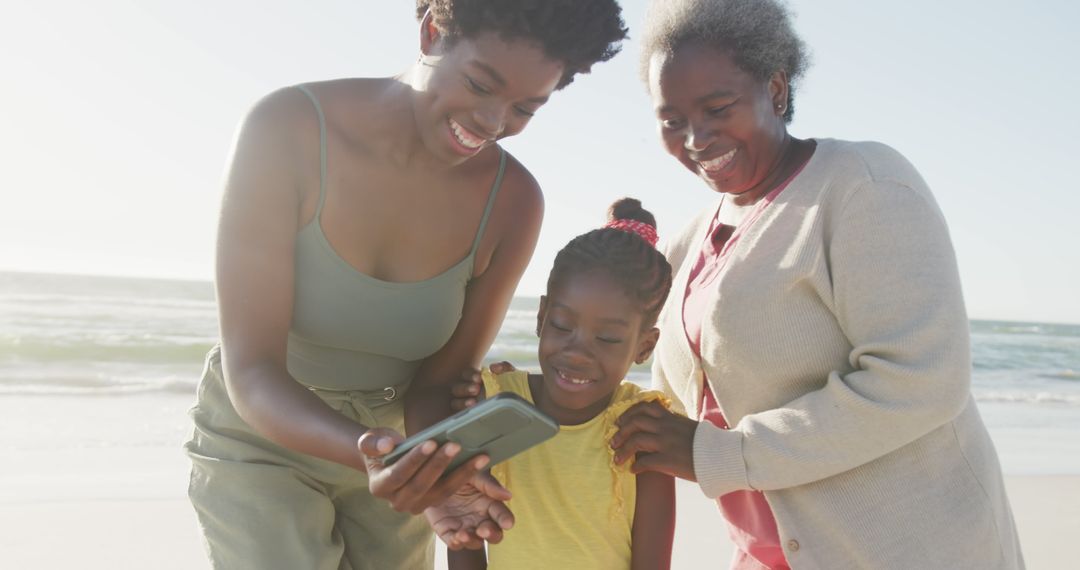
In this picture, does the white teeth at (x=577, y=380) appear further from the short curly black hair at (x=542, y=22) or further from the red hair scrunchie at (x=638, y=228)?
the short curly black hair at (x=542, y=22)

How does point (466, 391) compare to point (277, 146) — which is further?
point (466, 391)

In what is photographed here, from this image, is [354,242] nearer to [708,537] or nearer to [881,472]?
[881,472]

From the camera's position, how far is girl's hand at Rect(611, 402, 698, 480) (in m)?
2.52

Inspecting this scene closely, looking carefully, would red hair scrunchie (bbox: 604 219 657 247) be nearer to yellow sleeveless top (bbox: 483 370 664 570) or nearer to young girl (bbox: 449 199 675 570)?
young girl (bbox: 449 199 675 570)

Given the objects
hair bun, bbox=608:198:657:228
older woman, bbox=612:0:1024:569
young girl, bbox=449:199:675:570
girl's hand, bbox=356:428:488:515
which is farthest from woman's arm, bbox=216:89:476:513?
hair bun, bbox=608:198:657:228

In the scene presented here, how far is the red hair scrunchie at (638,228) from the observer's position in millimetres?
3055

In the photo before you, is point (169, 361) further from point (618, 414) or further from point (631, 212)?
point (618, 414)

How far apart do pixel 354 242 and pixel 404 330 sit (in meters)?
0.28

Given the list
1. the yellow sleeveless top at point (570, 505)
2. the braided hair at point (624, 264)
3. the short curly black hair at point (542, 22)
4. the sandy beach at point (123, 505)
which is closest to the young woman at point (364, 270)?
the short curly black hair at point (542, 22)

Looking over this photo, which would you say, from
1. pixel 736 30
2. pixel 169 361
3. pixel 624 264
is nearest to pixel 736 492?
pixel 624 264

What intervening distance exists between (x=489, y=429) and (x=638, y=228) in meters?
1.26

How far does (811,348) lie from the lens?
2.50 meters

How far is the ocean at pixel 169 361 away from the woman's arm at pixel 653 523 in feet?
20.2

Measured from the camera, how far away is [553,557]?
260 cm
